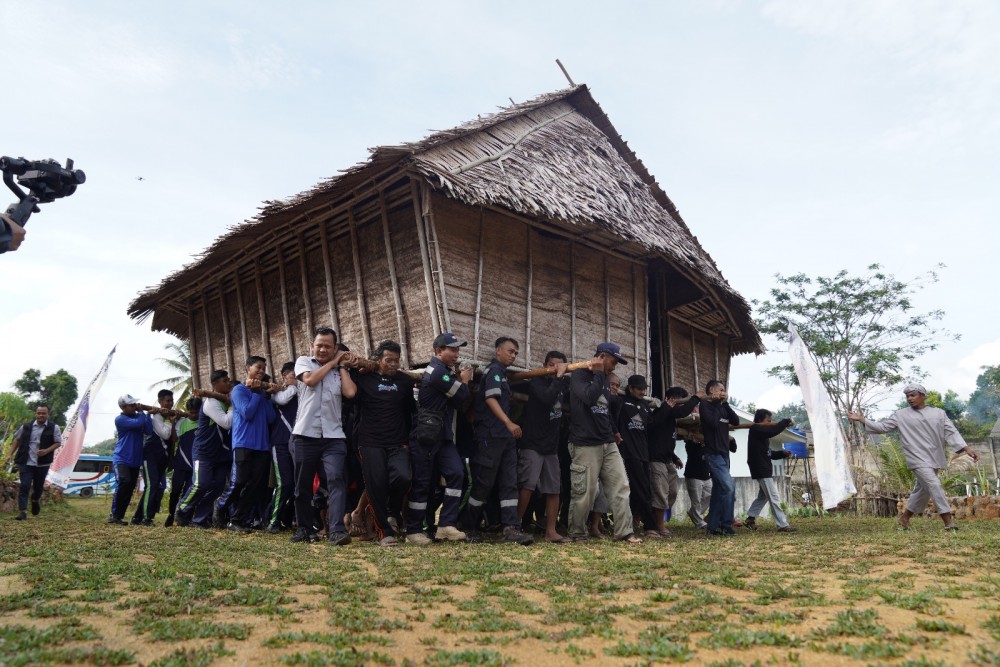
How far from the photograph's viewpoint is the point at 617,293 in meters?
10.5

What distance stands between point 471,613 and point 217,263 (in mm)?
9017

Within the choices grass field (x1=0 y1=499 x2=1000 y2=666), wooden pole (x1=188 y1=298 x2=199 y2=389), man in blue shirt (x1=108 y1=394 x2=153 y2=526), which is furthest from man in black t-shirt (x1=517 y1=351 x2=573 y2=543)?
wooden pole (x1=188 y1=298 x2=199 y2=389)

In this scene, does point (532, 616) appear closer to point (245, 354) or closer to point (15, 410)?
point (245, 354)

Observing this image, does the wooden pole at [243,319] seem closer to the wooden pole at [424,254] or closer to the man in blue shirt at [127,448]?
the man in blue shirt at [127,448]

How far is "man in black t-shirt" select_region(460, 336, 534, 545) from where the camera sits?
6547mm

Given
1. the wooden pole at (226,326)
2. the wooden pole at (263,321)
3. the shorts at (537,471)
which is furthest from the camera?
the wooden pole at (226,326)

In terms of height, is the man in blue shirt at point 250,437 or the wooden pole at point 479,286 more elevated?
the wooden pole at point 479,286

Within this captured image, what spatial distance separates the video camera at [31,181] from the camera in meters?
3.41

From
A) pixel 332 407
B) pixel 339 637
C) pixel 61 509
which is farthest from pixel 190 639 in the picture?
pixel 61 509

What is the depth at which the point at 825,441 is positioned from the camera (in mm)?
6836

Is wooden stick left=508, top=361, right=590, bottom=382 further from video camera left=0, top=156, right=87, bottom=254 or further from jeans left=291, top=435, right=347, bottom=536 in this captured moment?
video camera left=0, top=156, right=87, bottom=254

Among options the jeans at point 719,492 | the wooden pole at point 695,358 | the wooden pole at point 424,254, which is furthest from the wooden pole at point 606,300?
the wooden pole at point 695,358

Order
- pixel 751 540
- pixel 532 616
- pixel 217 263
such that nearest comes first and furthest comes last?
1. pixel 532 616
2. pixel 751 540
3. pixel 217 263

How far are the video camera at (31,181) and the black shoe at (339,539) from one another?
349 cm
